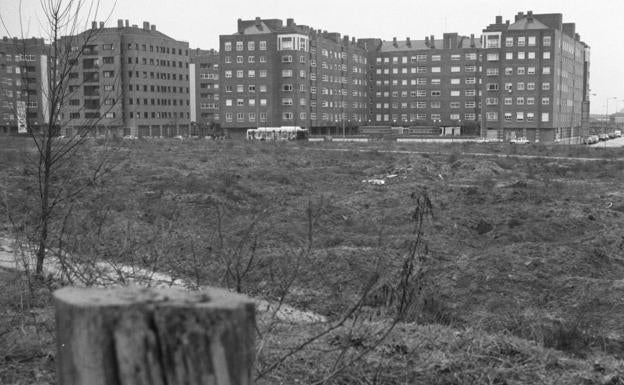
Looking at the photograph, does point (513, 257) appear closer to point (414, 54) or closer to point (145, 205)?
point (145, 205)

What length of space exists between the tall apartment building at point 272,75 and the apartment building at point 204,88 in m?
26.2

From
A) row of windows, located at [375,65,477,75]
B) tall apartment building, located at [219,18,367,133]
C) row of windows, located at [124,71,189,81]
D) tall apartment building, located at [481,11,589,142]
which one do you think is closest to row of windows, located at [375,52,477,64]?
row of windows, located at [375,65,477,75]

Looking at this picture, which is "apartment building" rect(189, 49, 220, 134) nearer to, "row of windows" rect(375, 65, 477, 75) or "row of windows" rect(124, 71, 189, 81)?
"row of windows" rect(124, 71, 189, 81)

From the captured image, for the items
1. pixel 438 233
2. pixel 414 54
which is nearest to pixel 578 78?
pixel 414 54

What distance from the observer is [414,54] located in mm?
141125

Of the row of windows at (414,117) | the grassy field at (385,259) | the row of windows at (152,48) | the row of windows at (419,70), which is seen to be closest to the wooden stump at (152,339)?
the grassy field at (385,259)

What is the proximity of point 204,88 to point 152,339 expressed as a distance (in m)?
149

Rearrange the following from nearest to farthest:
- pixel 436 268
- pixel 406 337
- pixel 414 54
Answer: pixel 406 337
pixel 436 268
pixel 414 54

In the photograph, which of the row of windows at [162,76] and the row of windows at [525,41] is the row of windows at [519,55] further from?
the row of windows at [162,76]

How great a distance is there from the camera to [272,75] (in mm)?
116688

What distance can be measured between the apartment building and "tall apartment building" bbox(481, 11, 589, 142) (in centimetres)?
5823

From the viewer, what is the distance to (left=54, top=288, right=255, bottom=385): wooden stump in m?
1.57

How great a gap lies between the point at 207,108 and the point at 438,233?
133186 mm

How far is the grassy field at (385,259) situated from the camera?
555 centimetres
